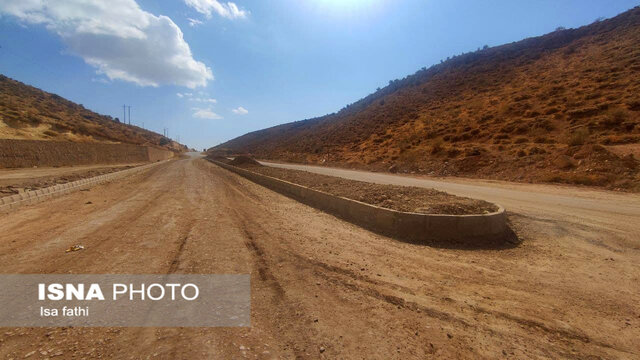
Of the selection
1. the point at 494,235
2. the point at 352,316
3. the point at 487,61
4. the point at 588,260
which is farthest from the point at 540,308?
the point at 487,61

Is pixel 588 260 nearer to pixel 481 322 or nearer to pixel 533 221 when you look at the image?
pixel 533 221

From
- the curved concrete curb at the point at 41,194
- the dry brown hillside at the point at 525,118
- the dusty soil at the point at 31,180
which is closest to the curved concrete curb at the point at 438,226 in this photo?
the curved concrete curb at the point at 41,194

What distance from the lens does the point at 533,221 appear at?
23.2 feet

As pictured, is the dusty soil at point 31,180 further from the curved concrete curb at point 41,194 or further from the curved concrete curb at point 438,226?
the curved concrete curb at point 438,226

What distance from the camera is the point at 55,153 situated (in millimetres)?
29578

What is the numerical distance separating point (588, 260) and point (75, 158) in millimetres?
41550

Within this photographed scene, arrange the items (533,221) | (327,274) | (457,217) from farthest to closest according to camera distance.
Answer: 1. (533,221)
2. (457,217)
3. (327,274)

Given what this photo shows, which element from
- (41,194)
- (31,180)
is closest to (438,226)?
(41,194)

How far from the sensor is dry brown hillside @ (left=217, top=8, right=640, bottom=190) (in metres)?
17.0

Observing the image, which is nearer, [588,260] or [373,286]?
[373,286]

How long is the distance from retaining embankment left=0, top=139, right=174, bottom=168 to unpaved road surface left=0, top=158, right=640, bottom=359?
2644 cm

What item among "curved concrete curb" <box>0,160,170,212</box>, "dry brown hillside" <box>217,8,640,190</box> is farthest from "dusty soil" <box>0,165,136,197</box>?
"dry brown hillside" <box>217,8,640,190</box>

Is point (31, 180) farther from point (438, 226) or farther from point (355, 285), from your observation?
point (438, 226)

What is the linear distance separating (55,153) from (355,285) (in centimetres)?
3785
